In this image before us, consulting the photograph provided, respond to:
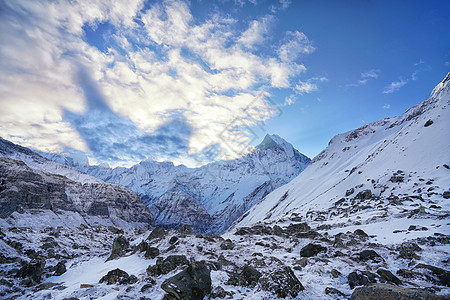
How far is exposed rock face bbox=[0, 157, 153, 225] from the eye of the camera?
76.1 metres

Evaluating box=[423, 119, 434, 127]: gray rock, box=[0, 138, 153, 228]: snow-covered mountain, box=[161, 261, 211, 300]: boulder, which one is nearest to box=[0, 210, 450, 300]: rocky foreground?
box=[161, 261, 211, 300]: boulder

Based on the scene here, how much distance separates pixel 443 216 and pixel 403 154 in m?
37.2

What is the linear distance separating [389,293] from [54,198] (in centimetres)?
12661

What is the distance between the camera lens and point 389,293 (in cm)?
523

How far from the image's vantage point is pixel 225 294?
7.84m

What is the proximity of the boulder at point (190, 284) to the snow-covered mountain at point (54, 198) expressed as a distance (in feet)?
256

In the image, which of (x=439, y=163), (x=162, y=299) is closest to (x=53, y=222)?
(x=162, y=299)

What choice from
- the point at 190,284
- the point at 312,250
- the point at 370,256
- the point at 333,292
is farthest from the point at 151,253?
the point at 370,256

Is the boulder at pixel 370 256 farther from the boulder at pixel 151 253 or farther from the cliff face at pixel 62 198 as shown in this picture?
the cliff face at pixel 62 198

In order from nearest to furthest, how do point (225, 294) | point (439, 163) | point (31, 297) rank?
1. point (225, 294)
2. point (31, 297)
3. point (439, 163)

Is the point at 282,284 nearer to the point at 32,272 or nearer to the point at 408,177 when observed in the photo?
the point at 32,272

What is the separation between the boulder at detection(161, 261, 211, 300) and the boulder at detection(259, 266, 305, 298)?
7.50ft

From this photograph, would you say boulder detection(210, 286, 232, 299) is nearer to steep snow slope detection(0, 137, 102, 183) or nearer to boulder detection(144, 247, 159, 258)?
boulder detection(144, 247, 159, 258)

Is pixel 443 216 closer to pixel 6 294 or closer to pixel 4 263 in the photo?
pixel 6 294
